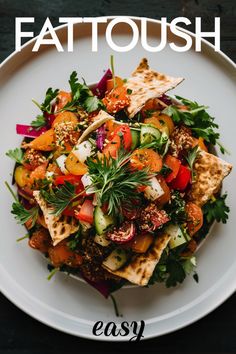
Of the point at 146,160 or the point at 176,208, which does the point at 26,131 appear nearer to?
the point at 146,160

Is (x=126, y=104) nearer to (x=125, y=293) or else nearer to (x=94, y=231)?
(x=94, y=231)

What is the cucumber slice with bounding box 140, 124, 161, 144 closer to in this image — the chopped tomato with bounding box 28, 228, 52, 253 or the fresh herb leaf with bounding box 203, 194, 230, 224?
the fresh herb leaf with bounding box 203, 194, 230, 224

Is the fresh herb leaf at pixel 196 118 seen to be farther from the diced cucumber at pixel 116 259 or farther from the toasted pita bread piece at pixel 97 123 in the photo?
the diced cucumber at pixel 116 259

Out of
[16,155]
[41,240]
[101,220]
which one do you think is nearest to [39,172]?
[16,155]

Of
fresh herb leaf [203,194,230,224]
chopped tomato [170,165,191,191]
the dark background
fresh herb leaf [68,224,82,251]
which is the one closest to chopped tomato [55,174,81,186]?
fresh herb leaf [68,224,82,251]

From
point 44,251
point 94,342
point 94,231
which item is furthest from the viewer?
point 94,342

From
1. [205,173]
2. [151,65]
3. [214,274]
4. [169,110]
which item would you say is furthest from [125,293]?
[151,65]

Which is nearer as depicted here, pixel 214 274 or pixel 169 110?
pixel 169 110
